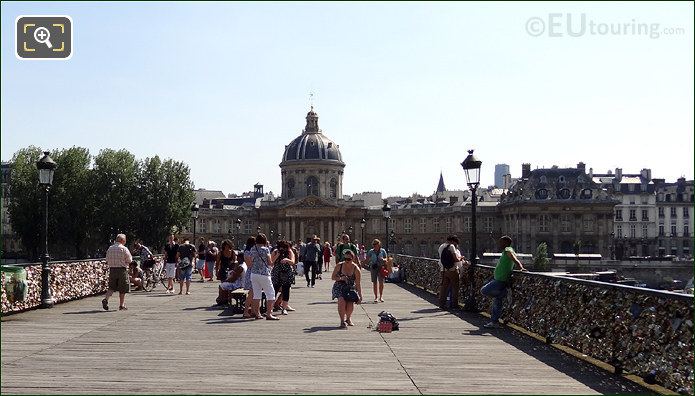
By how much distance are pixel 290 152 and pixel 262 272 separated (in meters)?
120

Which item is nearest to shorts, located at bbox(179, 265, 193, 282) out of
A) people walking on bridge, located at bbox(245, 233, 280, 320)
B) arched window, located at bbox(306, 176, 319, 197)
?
people walking on bridge, located at bbox(245, 233, 280, 320)

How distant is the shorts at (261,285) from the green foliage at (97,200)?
190 ft

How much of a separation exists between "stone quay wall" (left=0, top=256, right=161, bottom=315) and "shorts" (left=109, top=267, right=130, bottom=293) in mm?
1947

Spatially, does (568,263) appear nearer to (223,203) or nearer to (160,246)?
(160,246)

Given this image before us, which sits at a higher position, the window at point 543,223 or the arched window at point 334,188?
the arched window at point 334,188

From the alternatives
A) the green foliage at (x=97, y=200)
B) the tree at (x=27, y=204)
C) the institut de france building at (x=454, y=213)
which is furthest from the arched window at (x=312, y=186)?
the tree at (x=27, y=204)

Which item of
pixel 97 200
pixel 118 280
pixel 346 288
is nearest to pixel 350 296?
pixel 346 288

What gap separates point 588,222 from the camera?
112 m

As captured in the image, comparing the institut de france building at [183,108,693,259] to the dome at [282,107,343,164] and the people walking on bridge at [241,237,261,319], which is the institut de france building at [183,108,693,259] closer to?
the dome at [282,107,343,164]

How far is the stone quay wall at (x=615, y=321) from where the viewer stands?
32.1 ft

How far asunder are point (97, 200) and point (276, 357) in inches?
2716

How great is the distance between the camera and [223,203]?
5989 inches

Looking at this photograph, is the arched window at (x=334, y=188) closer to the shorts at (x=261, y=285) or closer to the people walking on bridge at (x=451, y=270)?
the people walking on bridge at (x=451, y=270)

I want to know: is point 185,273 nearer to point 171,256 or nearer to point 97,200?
point 171,256
